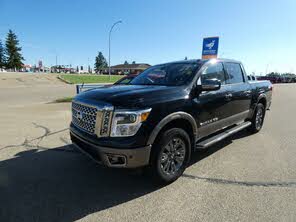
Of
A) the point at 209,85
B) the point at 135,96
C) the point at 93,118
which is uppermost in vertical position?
the point at 209,85

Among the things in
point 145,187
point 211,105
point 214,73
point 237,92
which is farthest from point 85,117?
point 237,92

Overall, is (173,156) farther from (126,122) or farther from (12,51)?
(12,51)

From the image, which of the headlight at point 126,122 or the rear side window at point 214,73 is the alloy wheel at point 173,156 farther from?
the rear side window at point 214,73

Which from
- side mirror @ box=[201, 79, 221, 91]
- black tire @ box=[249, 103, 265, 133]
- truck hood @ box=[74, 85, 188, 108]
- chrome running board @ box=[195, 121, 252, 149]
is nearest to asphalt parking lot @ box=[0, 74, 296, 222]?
chrome running board @ box=[195, 121, 252, 149]

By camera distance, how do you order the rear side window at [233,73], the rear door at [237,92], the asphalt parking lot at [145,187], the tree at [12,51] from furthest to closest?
the tree at [12,51] → the rear side window at [233,73] → the rear door at [237,92] → the asphalt parking lot at [145,187]

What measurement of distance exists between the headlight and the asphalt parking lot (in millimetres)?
928

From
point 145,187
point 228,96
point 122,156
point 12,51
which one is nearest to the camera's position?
point 122,156

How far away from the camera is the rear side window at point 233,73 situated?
5.00m

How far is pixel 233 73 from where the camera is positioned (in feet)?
17.1

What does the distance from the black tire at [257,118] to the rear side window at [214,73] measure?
202 cm

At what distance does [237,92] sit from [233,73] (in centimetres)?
48

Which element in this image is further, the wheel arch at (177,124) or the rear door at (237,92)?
the rear door at (237,92)

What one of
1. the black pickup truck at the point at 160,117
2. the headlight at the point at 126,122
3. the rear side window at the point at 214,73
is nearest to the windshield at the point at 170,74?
the black pickup truck at the point at 160,117

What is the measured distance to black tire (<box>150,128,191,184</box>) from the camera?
3.27 m
